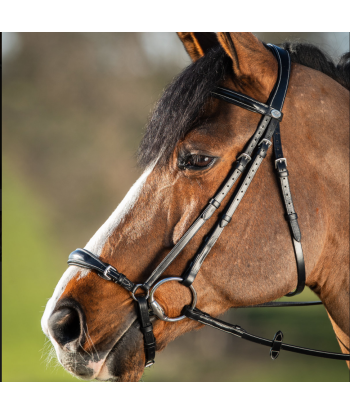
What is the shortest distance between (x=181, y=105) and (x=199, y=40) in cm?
46

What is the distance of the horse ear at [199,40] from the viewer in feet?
5.24

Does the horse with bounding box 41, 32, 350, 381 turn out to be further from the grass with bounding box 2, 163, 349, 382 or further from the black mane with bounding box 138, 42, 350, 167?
the grass with bounding box 2, 163, 349, 382

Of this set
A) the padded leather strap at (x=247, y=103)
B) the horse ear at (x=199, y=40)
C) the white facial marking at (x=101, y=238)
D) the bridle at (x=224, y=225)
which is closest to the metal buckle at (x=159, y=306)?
the bridle at (x=224, y=225)

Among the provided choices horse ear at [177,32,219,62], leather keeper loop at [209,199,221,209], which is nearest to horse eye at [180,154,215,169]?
leather keeper loop at [209,199,221,209]

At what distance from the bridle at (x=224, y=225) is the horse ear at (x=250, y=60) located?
0.06 metres

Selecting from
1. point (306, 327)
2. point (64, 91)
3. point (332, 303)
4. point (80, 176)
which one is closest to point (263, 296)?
point (332, 303)

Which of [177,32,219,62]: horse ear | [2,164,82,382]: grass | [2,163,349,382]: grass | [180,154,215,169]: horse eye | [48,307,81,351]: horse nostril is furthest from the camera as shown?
[2,164,82,382]: grass

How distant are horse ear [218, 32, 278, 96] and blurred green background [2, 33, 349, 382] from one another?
205 inches

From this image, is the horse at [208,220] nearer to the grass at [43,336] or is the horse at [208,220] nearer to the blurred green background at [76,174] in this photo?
the grass at [43,336]

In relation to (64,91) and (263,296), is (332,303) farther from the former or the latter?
(64,91)

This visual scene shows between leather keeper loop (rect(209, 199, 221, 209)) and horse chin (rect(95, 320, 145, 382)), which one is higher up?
leather keeper loop (rect(209, 199, 221, 209))

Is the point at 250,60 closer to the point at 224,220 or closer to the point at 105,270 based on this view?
the point at 224,220

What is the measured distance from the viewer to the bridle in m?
1.27
